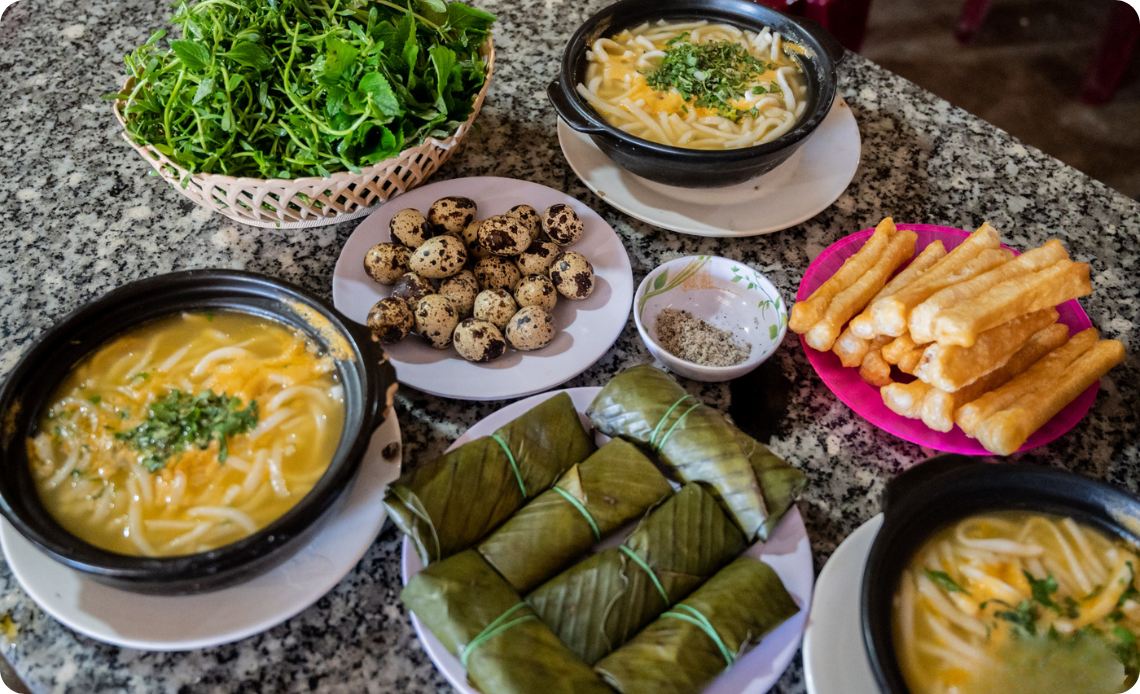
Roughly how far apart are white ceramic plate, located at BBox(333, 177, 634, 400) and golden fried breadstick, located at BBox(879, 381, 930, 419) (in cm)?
65

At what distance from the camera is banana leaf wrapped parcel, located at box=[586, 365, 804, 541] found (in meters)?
1.46

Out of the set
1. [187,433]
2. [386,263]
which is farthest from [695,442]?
[187,433]

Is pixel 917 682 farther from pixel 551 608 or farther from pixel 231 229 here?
pixel 231 229

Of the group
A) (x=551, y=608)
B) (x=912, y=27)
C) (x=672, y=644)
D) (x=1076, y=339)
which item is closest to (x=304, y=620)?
(x=551, y=608)

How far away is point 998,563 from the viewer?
1333 millimetres

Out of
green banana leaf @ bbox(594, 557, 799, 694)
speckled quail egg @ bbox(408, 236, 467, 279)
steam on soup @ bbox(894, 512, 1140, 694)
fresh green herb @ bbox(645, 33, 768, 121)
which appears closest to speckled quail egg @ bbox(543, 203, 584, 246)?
speckled quail egg @ bbox(408, 236, 467, 279)

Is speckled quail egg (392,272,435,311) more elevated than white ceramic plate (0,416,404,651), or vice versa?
speckled quail egg (392,272,435,311)

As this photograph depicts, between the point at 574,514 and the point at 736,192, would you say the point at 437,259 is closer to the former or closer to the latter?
the point at 574,514

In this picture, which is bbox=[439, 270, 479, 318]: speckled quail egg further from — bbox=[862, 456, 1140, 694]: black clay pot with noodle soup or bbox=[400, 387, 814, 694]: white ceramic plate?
bbox=[862, 456, 1140, 694]: black clay pot with noodle soup

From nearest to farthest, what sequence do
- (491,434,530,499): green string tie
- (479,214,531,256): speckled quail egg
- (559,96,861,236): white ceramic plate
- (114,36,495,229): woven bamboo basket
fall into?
(491,434,530,499): green string tie
(114,36,495,229): woven bamboo basket
(479,214,531,256): speckled quail egg
(559,96,861,236): white ceramic plate

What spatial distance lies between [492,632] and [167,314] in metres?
0.99

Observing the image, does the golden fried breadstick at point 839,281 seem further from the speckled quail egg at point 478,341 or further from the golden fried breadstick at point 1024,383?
the speckled quail egg at point 478,341

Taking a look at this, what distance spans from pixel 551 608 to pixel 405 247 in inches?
40.6

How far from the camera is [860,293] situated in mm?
1734
